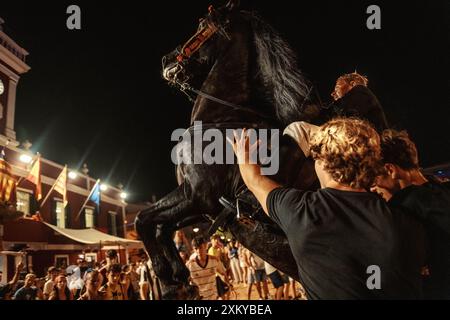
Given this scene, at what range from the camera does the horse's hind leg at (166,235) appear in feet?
9.60

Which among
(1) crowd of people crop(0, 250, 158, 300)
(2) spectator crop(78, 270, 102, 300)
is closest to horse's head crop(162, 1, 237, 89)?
(1) crowd of people crop(0, 250, 158, 300)

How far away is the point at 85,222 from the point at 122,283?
Answer: 1643 cm

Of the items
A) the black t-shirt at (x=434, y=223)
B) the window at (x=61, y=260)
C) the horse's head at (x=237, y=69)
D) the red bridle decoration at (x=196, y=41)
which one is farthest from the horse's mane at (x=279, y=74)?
the window at (x=61, y=260)

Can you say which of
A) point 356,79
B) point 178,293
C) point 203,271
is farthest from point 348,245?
point 203,271

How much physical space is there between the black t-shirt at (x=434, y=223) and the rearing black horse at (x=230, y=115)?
3.25 ft

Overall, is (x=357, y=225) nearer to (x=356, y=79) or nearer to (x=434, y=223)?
(x=434, y=223)

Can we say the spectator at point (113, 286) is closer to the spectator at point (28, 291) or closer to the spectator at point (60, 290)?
the spectator at point (28, 291)

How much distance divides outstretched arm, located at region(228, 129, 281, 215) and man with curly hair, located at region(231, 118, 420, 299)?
0.05m

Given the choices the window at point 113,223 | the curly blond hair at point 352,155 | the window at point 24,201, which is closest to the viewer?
the curly blond hair at point 352,155

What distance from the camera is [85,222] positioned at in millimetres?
23891

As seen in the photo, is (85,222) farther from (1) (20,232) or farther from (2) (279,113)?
(2) (279,113)
